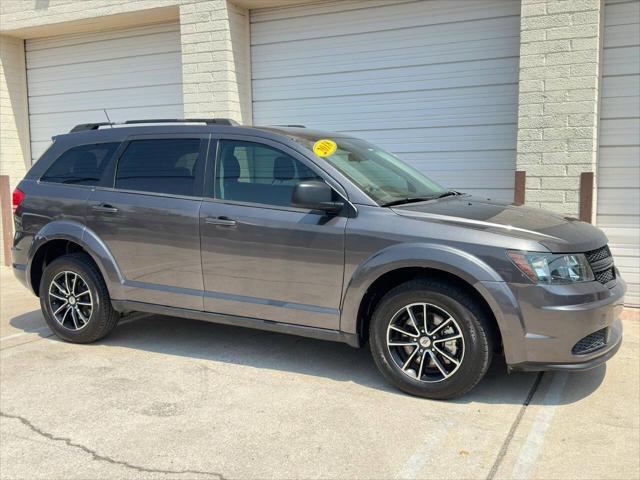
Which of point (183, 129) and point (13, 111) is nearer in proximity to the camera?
point (183, 129)

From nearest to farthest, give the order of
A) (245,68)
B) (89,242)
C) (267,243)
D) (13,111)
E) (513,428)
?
(513,428), (267,243), (89,242), (245,68), (13,111)

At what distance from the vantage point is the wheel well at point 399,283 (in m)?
3.96

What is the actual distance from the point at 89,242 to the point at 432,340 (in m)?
2.98

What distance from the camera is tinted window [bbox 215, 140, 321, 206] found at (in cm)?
454

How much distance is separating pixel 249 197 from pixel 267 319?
3.03ft

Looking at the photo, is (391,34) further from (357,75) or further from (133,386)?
(133,386)

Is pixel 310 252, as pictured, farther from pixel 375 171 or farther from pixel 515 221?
pixel 515 221

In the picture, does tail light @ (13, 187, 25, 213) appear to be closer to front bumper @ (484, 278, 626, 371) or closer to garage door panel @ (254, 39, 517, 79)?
garage door panel @ (254, 39, 517, 79)

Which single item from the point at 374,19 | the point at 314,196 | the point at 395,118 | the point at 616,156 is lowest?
the point at 314,196

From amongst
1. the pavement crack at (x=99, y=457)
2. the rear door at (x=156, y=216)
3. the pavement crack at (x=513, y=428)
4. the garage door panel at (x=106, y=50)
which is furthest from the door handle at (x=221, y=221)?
the garage door panel at (x=106, y=50)

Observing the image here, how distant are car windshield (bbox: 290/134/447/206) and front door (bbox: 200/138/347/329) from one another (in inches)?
10.0

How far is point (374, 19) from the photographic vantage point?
782 centimetres

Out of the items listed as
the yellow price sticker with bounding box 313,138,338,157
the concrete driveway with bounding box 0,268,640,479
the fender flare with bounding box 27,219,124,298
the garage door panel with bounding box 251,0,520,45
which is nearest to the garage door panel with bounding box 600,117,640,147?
the garage door panel with bounding box 251,0,520,45

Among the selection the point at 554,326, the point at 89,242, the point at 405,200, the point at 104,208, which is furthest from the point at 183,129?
the point at 554,326
